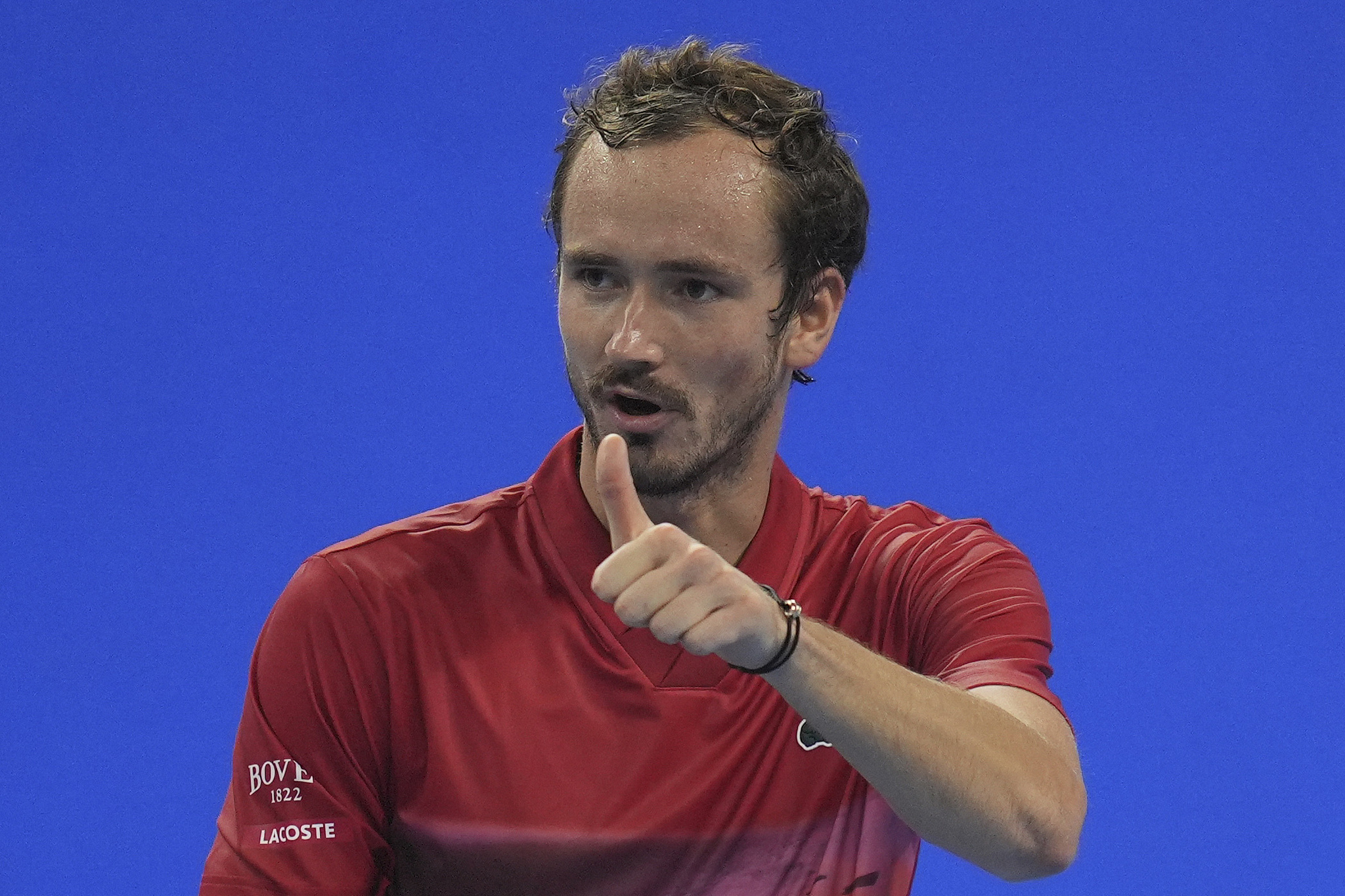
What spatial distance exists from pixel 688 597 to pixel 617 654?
1.26 ft

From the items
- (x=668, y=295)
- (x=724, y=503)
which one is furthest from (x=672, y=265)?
(x=724, y=503)

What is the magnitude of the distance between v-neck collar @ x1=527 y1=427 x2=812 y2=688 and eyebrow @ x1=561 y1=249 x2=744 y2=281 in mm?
203

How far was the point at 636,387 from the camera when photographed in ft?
4.75

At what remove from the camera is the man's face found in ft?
4.76

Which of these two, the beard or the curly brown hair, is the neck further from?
the curly brown hair

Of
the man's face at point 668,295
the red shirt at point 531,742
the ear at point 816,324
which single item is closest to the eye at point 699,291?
the man's face at point 668,295

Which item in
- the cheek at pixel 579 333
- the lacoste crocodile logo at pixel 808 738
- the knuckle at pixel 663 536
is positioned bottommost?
the knuckle at pixel 663 536

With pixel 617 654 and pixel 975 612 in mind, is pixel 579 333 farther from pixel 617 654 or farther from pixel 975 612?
pixel 975 612

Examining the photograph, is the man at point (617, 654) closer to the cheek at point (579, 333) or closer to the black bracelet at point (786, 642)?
the cheek at point (579, 333)

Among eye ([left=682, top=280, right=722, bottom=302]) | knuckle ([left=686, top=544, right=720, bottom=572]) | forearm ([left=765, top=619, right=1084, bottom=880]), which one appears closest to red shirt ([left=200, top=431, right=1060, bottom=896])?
forearm ([left=765, top=619, right=1084, bottom=880])

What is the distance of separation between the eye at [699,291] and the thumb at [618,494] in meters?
0.27

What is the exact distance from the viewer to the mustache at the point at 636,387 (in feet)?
4.74

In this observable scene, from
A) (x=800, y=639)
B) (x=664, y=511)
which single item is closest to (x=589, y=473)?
(x=664, y=511)

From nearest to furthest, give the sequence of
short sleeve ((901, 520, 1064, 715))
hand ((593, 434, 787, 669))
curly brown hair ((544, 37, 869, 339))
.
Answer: hand ((593, 434, 787, 669)) < short sleeve ((901, 520, 1064, 715)) < curly brown hair ((544, 37, 869, 339))
